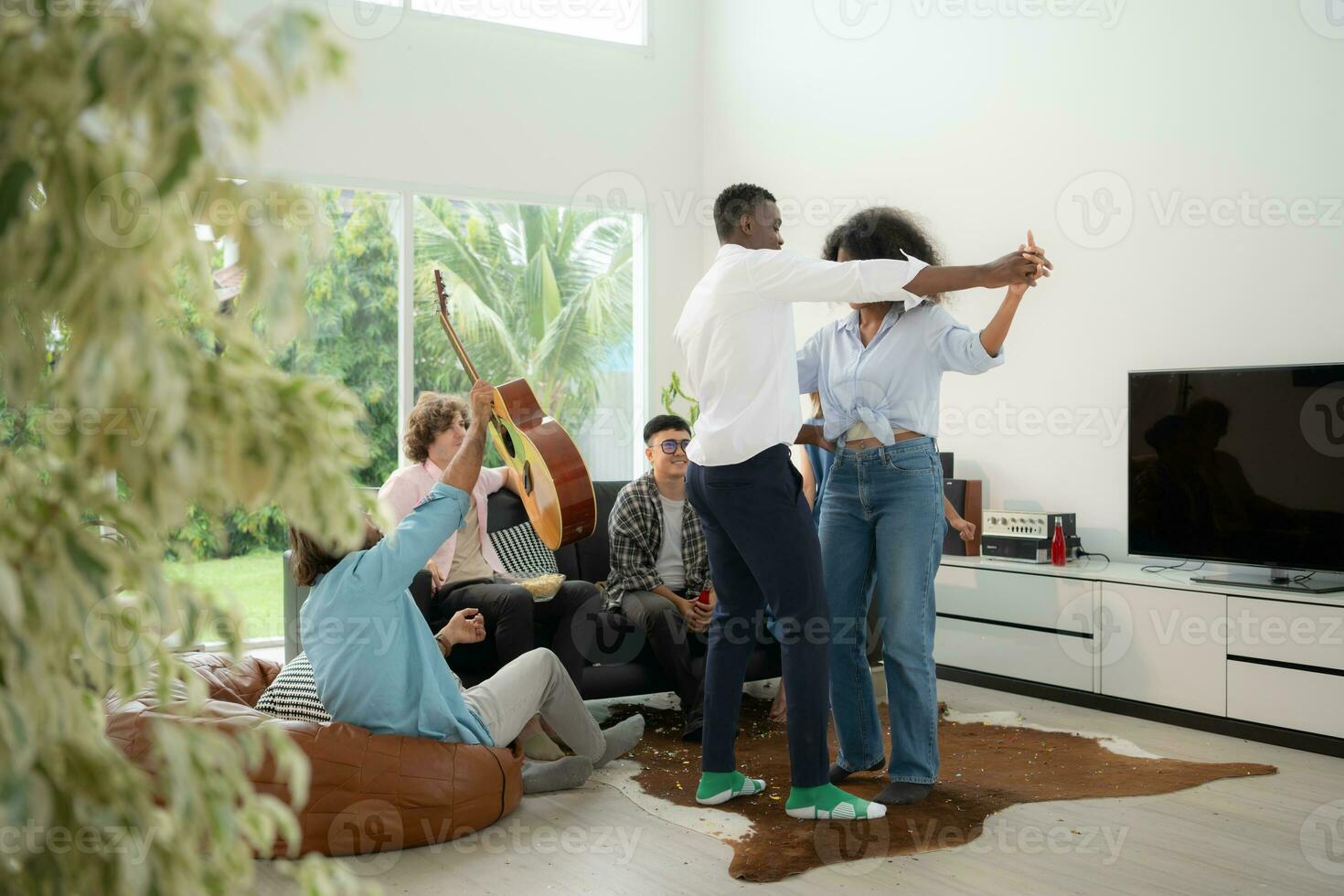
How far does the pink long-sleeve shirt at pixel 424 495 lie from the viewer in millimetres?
4004

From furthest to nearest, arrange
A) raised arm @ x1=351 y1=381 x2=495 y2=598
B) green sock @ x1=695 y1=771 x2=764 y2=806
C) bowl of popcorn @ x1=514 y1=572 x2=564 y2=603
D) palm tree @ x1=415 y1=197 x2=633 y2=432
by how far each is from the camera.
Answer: palm tree @ x1=415 y1=197 x2=633 y2=432 < bowl of popcorn @ x1=514 y1=572 x2=564 y2=603 < green sock @ x1=695 y1=771 x2=764 y2=806 < raised arm @ x1=351 y1=381 x2=495 y2=598

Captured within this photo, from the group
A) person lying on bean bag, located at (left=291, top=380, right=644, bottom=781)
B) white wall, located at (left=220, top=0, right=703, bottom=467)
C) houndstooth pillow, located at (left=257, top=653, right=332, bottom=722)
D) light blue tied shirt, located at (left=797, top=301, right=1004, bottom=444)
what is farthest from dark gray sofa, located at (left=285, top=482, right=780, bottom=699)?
white wall, located at (left=220, top=0, right=703, bottom=467)

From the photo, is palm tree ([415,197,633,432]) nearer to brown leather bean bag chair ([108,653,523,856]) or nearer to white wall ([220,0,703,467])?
white wall ([220,0,703,467])

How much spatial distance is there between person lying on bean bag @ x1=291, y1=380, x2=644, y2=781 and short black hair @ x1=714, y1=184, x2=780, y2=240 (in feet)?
2.33

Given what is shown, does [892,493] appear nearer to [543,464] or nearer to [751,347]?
[751,347]

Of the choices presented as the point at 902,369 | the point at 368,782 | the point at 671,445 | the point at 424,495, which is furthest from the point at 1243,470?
the point at 368,782

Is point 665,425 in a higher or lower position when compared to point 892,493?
higher

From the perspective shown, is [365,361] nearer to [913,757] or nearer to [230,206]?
[913,757]

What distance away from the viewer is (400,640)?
2.70m

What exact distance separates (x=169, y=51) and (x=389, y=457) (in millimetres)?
5425

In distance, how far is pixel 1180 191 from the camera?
181 inches

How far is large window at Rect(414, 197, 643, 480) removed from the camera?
20.5 feet

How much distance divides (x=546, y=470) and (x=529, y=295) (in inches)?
115

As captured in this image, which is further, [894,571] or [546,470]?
[546,470]
